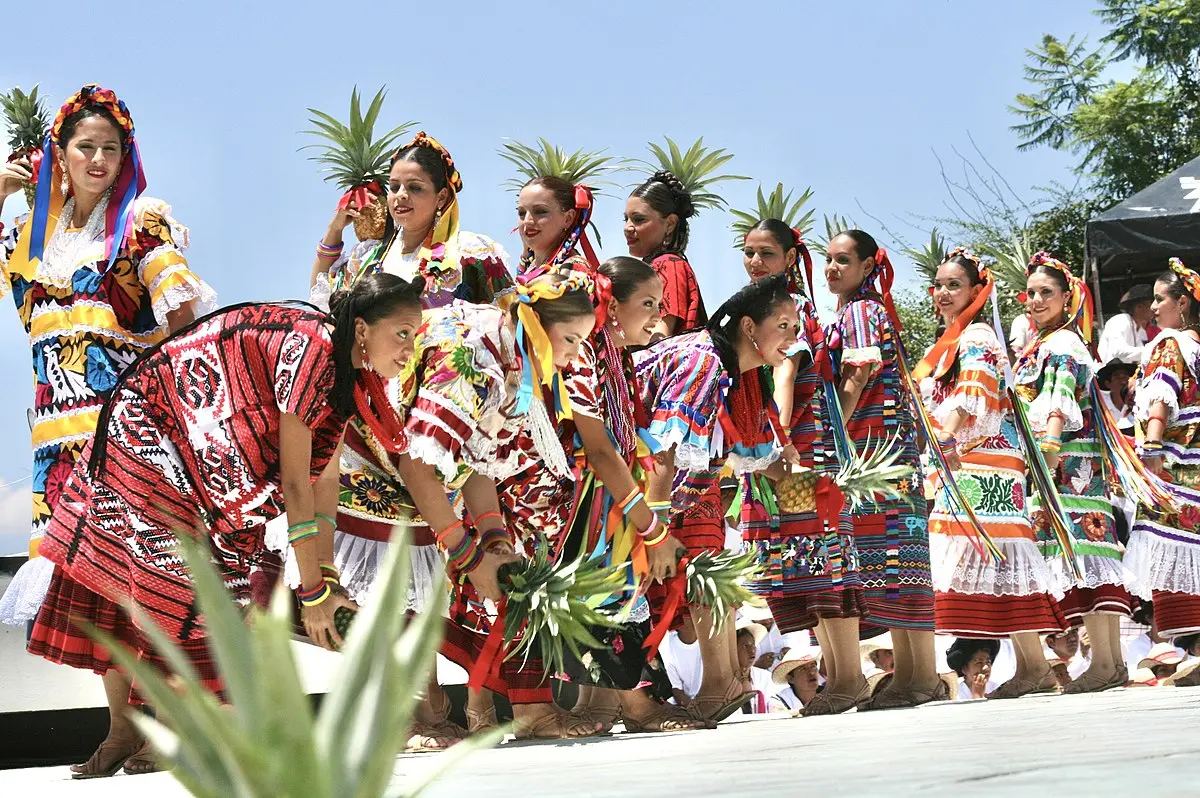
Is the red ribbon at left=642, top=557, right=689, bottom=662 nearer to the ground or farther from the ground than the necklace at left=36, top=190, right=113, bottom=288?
nearer to the ground

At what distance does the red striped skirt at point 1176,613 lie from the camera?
7.66 metres

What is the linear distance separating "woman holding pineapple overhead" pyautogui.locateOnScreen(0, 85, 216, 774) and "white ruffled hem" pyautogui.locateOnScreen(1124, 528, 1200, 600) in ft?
16.5

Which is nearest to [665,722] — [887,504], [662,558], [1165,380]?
[662,558]

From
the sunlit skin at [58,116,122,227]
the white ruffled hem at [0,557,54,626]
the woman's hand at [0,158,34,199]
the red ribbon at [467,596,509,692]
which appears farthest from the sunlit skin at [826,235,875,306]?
the white ruffled hem at [0,557,54,626]

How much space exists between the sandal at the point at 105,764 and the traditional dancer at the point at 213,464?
0.01 metres

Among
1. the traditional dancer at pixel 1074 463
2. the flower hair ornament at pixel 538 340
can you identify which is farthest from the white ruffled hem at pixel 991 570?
the flower hair ornament at pixel 538 340

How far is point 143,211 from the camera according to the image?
4.89 m

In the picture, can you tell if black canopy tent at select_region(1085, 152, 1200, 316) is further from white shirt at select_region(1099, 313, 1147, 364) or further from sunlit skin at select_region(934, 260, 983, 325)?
sunlit skin at select_region(934, 260, 983, 325)

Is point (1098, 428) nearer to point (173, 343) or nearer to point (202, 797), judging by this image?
point (173, 343)

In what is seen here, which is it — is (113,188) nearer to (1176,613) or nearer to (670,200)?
(670,200)

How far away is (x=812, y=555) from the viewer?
20.0 feet

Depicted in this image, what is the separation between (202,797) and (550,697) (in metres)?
3.37

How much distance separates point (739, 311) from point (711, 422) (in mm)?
587

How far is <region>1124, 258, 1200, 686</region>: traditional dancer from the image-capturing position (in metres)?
7.68
